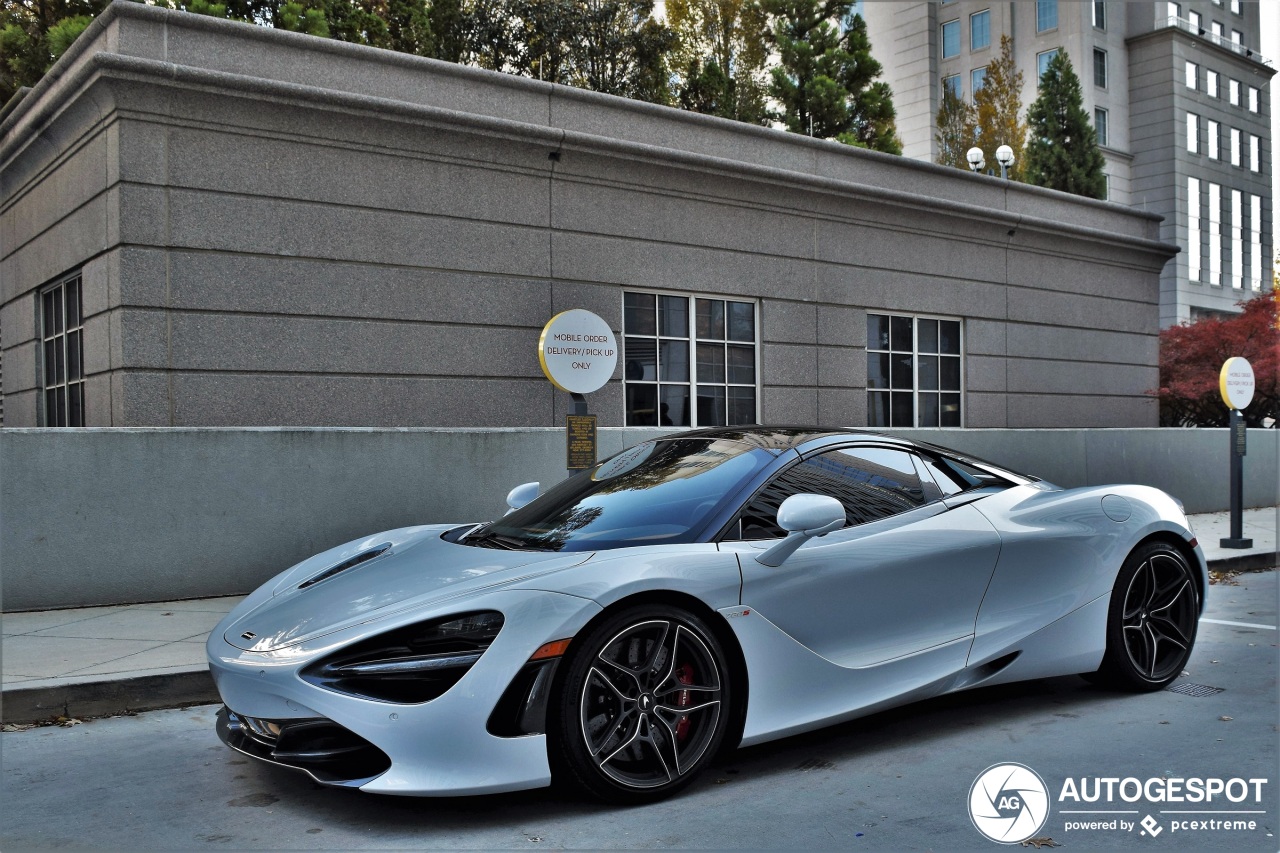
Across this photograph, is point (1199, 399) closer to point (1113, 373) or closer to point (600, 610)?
point (1113, 373)

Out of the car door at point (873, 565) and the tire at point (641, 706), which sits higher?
the car door at point (873, 565)

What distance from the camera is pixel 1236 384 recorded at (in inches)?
451

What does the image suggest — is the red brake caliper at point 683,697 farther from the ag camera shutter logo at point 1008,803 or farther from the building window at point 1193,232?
the building window at point 1193,232

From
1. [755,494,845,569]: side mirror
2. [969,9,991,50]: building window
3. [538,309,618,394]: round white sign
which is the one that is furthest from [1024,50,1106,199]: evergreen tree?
[755,494,845,569]: side mirror

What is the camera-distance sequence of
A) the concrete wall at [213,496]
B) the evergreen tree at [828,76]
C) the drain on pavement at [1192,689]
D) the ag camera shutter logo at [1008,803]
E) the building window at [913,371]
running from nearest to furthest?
1. the ag camera shutter logo at [1008,803]
2. the drain on pavement at [1192,689]
3. the concrete wall at [213,496]
4. the building window at [913,371]
5. the evergreen tree at [828,76]

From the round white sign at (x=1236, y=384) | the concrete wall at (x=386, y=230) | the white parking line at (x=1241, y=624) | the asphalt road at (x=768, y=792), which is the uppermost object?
the concrete wall at (x=386, y=230)

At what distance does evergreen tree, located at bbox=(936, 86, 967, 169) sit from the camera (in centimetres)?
3703

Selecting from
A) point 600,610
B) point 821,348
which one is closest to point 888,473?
point 600,610

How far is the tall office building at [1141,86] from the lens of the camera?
45.0 meters

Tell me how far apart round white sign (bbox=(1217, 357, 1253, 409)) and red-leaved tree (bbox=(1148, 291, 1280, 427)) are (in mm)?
10650

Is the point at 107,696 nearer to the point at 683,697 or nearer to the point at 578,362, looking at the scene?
the point at 683,697

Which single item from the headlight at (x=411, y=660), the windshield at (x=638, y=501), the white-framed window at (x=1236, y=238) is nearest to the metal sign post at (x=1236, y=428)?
the windshield at (x=638, y=501)

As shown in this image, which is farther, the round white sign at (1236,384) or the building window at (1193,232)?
the building window at (1193,232)

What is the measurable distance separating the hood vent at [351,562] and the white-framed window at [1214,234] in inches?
2047
